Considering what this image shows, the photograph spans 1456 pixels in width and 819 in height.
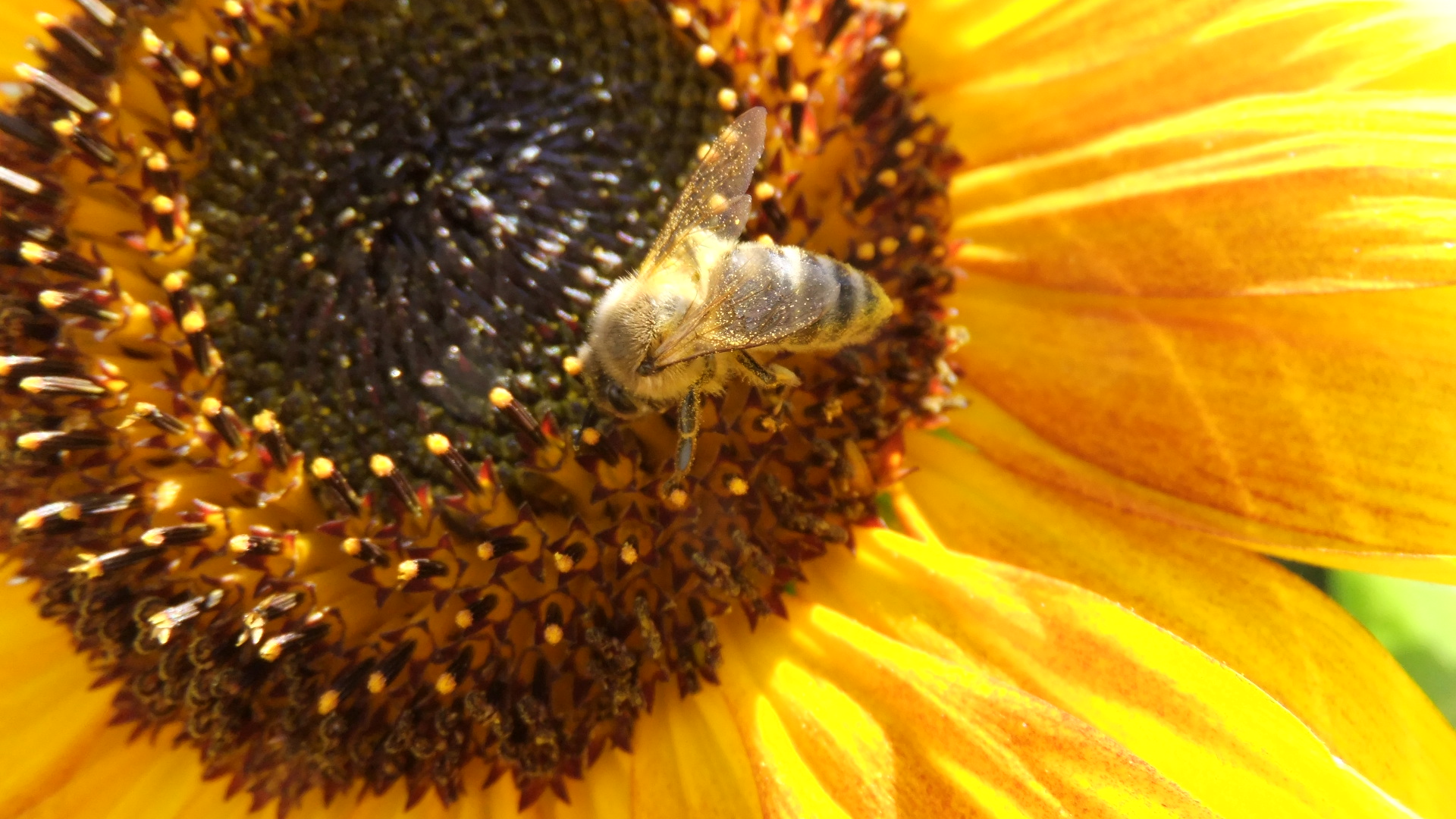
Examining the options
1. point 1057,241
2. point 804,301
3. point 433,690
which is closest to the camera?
point 804,301

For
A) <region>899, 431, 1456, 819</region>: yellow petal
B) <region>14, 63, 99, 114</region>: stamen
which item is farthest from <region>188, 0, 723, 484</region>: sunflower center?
<region>899, 431, 1456, 819</region>: yellow petal

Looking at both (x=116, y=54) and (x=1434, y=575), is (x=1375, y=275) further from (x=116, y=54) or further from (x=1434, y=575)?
(x=116, y=54)

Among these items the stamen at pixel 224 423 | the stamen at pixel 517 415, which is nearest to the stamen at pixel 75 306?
the stamen at pixel 224 423

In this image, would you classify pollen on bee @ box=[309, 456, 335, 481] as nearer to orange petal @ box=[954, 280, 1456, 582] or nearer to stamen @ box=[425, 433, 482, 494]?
stamen @ box=[425, 433, 482, 494]

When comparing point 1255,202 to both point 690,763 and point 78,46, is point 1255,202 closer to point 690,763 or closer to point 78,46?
point 690,763

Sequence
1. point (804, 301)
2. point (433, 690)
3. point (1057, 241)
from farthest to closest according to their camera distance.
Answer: point (1057, 241) < point (433, 690) < point (804, 301)

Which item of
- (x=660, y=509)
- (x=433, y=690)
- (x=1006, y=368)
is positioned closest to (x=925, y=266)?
(x=1006, y=368)

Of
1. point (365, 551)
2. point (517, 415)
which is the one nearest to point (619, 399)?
point (517, 415)

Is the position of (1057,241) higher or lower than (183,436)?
higher
